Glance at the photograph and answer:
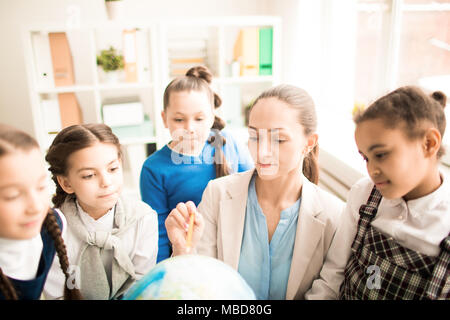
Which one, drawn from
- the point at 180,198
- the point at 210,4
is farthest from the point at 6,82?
the point at 180,198

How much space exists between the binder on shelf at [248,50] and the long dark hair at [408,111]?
6.70 feet

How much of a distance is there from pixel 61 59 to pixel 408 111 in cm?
229

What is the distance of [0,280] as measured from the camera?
1.63 ft

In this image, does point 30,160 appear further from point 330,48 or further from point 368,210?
point 330,48

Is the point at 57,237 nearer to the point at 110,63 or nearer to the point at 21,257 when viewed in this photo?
the point at 21,257

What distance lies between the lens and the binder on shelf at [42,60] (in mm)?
2324

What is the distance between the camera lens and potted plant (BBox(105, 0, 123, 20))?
248 cm

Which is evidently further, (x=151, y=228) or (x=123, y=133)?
(x=123, y=133)

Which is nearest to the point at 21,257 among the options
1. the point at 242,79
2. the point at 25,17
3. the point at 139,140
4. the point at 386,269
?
the point at 386,269

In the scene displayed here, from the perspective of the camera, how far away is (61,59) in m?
2.39

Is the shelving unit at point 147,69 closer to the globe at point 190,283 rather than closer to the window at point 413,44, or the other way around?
the window at point 413,44

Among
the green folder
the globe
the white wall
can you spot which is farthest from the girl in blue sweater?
the white wall
